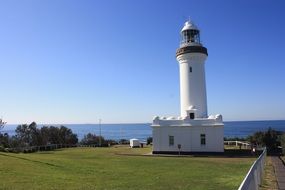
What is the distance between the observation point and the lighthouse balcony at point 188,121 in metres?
39.2

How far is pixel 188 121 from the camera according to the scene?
3997 cm

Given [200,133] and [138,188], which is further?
Result: [200,133]

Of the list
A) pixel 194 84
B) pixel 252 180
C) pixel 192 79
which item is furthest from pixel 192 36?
pixel 252 180

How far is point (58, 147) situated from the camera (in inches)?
2121

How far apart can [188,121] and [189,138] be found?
1705 mm

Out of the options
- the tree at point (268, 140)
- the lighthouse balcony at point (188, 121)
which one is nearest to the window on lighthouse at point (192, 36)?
the lighthouse balcony at point (188, 121)

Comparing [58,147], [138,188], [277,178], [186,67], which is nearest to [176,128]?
[186,67]

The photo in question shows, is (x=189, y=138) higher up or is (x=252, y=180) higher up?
(x=189, y=138)

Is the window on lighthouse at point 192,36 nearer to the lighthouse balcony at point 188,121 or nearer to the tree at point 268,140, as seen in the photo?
the lighthouse balcony at point 188,121

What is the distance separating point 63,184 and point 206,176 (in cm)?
744

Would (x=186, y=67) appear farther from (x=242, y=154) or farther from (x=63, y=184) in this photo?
(x=63, y=184)

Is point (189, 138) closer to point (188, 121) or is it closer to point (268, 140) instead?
point (188, 121)

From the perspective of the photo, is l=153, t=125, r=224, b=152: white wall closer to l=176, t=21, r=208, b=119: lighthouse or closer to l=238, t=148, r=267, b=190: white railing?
l=176, t=21, r=208, b=119: lighthouse

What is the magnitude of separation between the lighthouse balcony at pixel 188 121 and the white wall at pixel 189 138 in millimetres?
320
